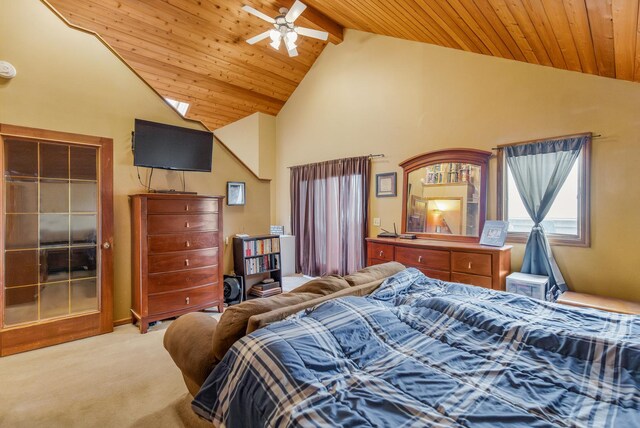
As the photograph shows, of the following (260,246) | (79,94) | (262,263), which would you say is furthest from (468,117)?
(79,94)

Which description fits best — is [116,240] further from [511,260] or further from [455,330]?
[511,260]

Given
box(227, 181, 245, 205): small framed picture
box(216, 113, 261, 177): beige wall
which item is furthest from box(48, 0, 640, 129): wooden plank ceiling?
box(227, 181, 245, 205): small framed picture

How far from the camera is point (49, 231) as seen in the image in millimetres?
2924

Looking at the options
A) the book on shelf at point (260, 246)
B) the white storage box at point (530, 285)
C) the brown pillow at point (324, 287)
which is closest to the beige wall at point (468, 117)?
the white storage box at point (530, 285)

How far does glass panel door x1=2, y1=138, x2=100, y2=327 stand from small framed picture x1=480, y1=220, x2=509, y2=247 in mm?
4130

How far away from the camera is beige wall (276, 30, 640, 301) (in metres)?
2.70

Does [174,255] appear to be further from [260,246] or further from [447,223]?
[447,223]

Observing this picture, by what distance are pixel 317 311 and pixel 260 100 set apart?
17.4ft

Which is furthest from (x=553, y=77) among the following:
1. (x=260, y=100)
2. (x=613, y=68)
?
(x=260, y=100)

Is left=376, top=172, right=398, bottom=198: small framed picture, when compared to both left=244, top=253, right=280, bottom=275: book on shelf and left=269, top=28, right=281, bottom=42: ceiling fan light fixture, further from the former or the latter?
left=269, top=28, right=281, bottom=42: ceiling fan light fixture

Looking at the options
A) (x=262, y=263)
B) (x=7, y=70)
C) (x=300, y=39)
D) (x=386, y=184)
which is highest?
(x=300, y=39)

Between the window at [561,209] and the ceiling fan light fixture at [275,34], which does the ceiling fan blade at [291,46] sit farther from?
the window at [561,209]

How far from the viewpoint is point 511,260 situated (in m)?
3.28

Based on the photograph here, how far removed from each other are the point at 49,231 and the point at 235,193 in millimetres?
2152
